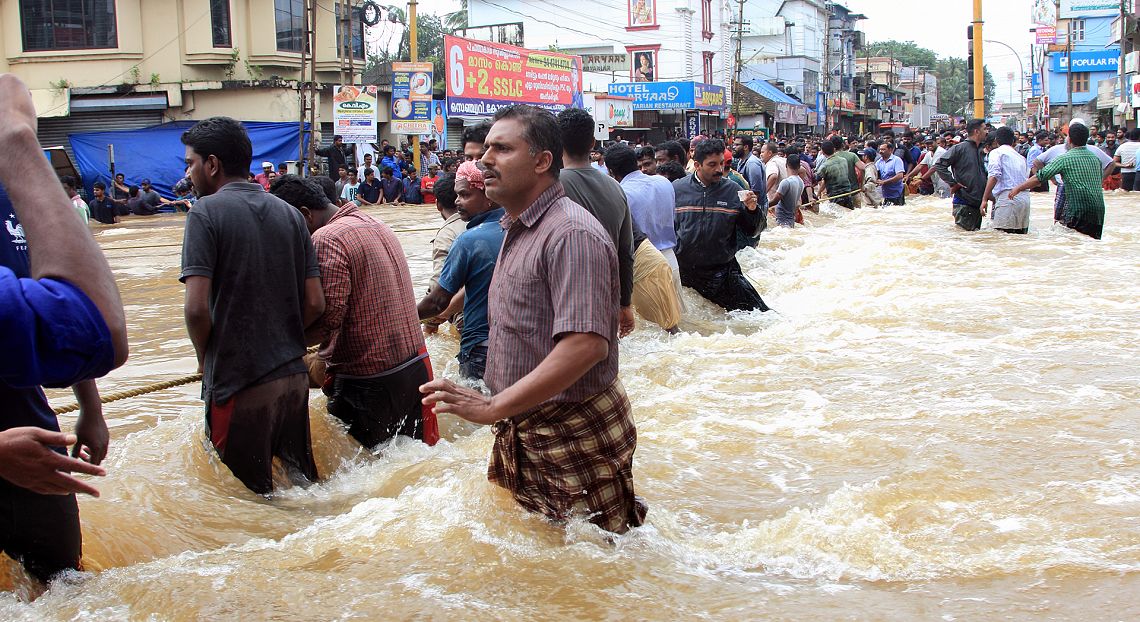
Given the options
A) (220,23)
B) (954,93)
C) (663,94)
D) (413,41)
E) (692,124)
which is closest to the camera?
(413,41)

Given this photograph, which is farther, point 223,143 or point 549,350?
point 223,143

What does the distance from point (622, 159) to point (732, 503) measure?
3913 millimetres

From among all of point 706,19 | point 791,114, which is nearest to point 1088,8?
point 791,114

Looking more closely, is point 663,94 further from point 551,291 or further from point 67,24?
point 551,291

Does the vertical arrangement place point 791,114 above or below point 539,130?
above

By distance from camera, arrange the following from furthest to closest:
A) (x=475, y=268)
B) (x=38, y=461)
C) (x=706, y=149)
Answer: (x=706, y=149)
(x=475, y=268)
(x=38, y=461)

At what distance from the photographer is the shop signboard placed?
26641mm

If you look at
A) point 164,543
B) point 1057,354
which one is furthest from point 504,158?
point 1057,354

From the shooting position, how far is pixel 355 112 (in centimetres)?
2588

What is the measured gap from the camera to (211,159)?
163 inches

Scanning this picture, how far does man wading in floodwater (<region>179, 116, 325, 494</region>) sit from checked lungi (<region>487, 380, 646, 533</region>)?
1208 millimetres

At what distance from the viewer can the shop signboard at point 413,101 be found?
26.6 m

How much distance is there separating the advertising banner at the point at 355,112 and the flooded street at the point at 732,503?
57.7 ft

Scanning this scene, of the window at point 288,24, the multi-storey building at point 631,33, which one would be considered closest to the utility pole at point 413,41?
the window at point 288,24
